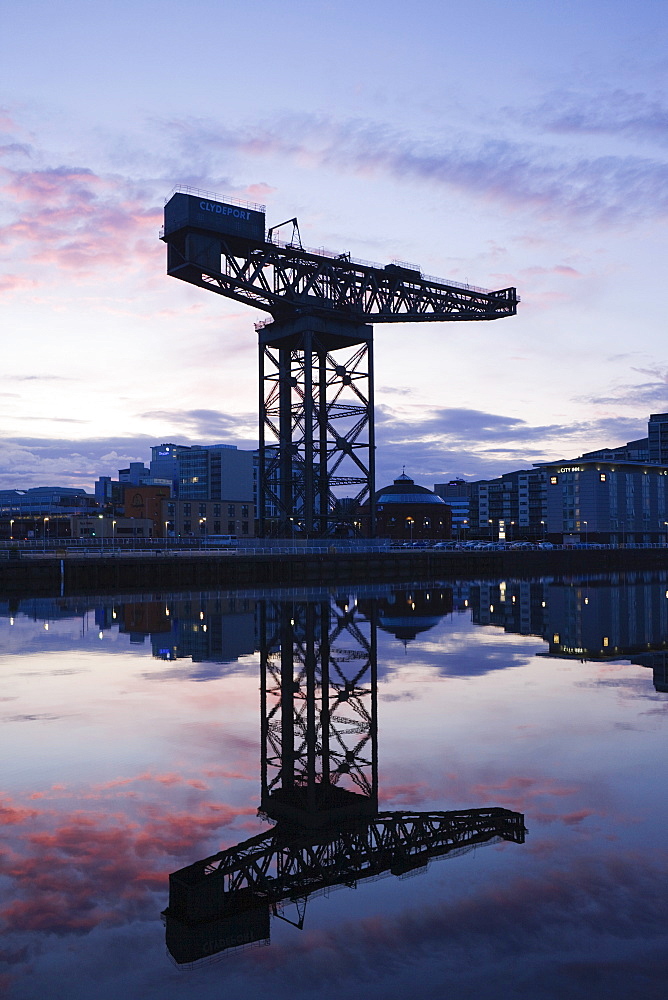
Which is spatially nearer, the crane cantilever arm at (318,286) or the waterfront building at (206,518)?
the crane cantilever arm at (318,286)

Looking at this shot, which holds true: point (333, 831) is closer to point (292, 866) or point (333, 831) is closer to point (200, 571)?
point (292, 866)

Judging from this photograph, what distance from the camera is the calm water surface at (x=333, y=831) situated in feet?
23.1

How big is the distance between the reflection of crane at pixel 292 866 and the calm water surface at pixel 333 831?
1.2 inches

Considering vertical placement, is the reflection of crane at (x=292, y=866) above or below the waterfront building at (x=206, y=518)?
below

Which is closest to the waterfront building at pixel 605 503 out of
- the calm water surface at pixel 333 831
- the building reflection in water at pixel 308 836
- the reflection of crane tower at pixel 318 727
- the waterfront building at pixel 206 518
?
the waterfront building at pixel 206 518

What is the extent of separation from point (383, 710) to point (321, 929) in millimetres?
10113

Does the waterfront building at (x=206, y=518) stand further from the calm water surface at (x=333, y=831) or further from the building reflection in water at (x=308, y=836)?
the building reflection in water at (x=308, y=836)

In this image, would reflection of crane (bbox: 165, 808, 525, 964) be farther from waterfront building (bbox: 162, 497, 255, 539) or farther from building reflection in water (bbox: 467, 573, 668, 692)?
waterfront building (bbox: 162, 497, 255, 539)

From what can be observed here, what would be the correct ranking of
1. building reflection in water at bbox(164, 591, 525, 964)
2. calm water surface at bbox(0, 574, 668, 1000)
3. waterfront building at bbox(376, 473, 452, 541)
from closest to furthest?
1. calm water surface at bbox(0, 574, 668, 1000)
2. building reflection in water at bbox(164, 591, 525, 964)
3. waterfront building at bbox(376, 473, 452, 541)

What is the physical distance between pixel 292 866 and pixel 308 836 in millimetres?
935

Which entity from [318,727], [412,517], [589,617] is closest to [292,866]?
[318,727]

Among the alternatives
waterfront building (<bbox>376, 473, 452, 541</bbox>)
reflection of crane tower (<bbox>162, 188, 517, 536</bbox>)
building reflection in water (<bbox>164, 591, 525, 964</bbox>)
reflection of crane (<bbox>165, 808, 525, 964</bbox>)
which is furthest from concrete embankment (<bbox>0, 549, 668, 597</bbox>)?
waterfront building (<bbox>376, 473, 452, 541</bbox>)

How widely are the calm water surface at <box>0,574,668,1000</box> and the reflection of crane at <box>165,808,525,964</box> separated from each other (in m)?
0.03

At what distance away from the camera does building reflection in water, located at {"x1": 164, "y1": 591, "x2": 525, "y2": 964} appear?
8109mm
